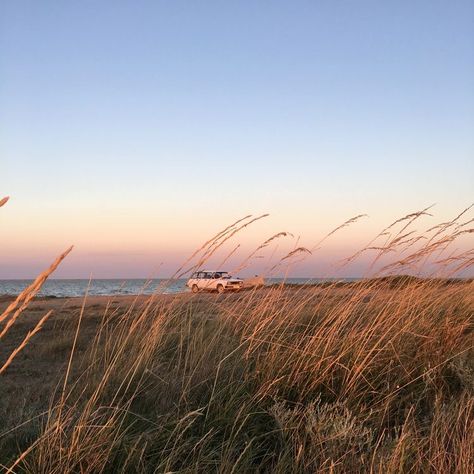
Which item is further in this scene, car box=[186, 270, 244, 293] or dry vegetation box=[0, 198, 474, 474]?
car box=[186, 270, 244, 293]

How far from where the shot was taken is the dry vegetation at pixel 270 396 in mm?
2404

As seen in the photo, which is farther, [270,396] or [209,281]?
[209,281]

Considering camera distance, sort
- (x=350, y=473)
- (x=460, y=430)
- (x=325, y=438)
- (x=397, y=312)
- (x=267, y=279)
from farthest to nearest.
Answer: (x=267, y=279)
(x=397, y=312)
(x=460, y=430)
(x=325, y=438)
(x=350, y=473)

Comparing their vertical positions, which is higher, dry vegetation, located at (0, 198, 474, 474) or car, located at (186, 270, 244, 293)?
car, located at (186, 270, 244, 293)

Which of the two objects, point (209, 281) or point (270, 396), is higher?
point (209, 281)

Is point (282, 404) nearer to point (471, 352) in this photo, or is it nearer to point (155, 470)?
point (155, 470)

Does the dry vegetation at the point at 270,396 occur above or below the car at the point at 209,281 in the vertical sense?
below

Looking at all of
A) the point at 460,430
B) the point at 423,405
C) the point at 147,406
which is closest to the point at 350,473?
the point at 460,430

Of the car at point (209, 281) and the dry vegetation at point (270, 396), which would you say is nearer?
the dry vegetation at point (270, 396)

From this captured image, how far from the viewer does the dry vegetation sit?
2404 millimetres

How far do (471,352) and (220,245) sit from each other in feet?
7.47

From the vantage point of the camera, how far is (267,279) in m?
4.49

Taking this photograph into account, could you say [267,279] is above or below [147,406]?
above

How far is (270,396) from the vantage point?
316 cm
